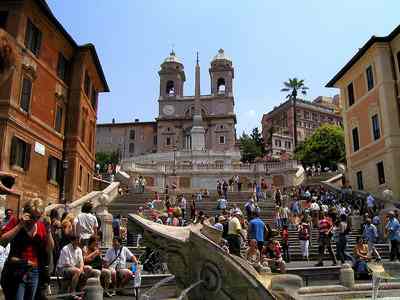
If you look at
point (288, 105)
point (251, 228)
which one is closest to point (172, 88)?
point (288, 105)

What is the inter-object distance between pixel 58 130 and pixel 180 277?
22.3m

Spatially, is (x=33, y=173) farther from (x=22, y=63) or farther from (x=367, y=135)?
(x=367, y=135)

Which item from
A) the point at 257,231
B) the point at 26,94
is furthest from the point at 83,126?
the point at 257,231

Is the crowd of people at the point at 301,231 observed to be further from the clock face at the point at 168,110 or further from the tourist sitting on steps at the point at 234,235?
the clock face at the point at 168,110

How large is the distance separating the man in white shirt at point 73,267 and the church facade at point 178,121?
78.1m

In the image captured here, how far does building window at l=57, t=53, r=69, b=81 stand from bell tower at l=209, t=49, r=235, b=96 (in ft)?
224

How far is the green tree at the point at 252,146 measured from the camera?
3408 inches

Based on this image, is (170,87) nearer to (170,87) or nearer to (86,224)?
(170,87)

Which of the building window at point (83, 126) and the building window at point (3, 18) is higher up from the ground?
the building window at point (3, 18)

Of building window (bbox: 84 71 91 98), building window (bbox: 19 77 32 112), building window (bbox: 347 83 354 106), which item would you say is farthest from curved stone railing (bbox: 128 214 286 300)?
building window (bbox: 347 83 354 106)

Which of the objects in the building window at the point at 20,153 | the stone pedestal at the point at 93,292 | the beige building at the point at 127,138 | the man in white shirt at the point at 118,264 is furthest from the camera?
the beige building at the point at 127,138

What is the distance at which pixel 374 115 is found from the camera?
1120 inches

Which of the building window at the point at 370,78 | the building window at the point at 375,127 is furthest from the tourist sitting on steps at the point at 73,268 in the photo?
the building window at the point at 370,78

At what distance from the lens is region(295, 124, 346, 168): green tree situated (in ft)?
211
